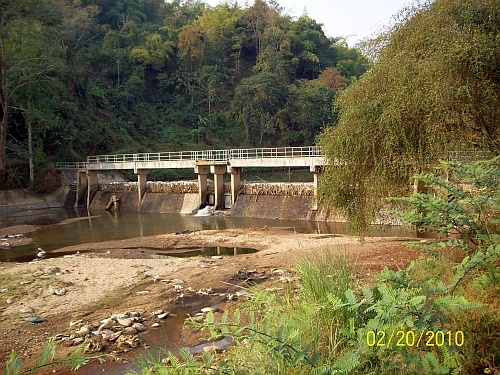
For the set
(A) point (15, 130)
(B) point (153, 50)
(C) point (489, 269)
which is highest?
(B) point (153, 50)

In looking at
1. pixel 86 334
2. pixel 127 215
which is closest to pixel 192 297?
pixel 86 334

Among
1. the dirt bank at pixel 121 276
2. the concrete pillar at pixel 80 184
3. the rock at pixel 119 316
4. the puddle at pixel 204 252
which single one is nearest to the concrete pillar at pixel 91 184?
the concrete pillar at pixel 80 184

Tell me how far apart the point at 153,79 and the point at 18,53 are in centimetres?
2819

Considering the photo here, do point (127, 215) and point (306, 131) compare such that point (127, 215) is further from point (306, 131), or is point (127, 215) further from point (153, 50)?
point (153, 50)

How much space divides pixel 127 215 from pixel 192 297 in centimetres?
2167

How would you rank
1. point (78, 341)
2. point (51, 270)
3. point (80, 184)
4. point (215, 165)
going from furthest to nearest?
1. point (80, 184)
2. point (215, 165)
3. point (51, 270)
4. point (78, 341)

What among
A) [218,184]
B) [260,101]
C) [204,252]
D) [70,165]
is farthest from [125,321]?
[260,101]

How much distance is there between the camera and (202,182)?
3078 cm

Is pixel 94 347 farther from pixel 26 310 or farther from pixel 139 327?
pixel 26 310

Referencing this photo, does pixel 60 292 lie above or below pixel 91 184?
below

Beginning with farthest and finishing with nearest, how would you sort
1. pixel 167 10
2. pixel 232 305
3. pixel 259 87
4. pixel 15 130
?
1. pixel 167 10
2. pixel 259 87
3. pixel 15 130
4. pixel 232 305

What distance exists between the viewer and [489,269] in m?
5.14

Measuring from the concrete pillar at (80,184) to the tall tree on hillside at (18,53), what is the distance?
559 cm

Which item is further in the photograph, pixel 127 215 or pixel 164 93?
pixel 164 93
